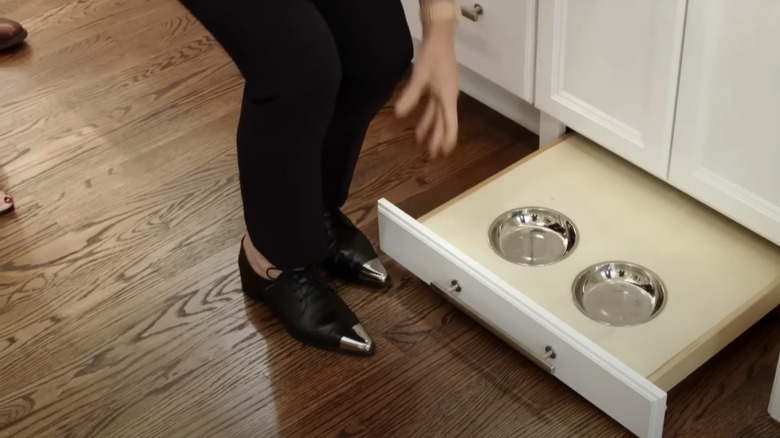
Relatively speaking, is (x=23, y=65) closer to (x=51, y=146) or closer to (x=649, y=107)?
(x=51, y=146)

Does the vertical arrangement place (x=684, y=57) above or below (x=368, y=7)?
below

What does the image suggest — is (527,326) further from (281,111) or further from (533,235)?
(281,111)

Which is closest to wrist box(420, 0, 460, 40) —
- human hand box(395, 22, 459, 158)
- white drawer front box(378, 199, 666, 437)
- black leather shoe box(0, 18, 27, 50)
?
human hand box(395, 22, 459, 158)

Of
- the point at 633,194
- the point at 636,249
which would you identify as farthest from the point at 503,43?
the point at 636,249

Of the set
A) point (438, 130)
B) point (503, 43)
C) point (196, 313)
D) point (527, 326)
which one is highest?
point (438, 130)

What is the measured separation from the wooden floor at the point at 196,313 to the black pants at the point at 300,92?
0.20 metres

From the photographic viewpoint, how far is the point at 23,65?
2324 mm

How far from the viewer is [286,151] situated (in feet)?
4.37

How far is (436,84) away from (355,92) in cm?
14

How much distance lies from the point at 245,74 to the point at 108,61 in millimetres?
1162

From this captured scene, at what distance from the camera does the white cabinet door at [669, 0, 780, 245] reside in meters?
1.38

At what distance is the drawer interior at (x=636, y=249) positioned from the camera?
1403 millimetres

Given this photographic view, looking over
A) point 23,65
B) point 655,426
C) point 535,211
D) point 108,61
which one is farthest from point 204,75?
point 655,426

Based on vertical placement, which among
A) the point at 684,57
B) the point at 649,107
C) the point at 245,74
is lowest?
the point at 649,107
